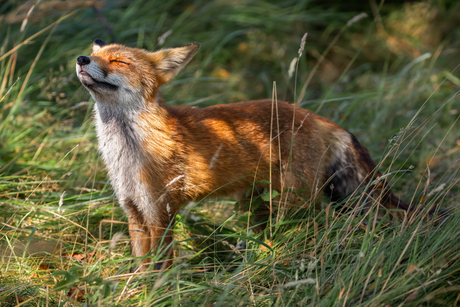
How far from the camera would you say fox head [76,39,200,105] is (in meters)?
3.04

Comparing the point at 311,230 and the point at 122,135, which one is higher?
the point at 122,135

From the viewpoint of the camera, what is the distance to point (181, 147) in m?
3.30

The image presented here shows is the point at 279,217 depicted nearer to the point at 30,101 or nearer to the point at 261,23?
the point at 30,101

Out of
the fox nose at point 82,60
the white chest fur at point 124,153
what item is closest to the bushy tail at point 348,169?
the white chest fur at point 124,153

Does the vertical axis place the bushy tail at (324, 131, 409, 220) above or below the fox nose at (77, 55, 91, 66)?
below

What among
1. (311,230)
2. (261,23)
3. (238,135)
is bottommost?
(311,230)

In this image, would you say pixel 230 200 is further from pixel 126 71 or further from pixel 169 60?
pixel 126 71

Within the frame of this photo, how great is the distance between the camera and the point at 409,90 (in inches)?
243

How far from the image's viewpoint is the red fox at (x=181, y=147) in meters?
3.15

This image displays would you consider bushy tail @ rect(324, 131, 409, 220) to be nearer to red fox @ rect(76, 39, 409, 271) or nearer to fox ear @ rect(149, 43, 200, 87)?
red fox @ rect(76, 39, 409, 271)

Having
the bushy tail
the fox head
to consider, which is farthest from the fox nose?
the bushy tail

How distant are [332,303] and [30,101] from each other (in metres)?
4.47

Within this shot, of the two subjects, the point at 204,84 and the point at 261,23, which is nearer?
the point at 204,84

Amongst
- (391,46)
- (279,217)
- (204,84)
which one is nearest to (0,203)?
(279,217)
